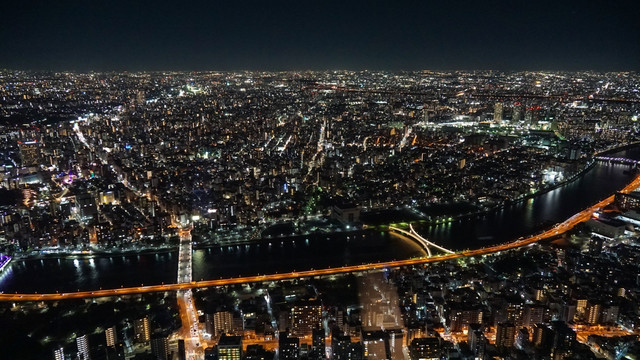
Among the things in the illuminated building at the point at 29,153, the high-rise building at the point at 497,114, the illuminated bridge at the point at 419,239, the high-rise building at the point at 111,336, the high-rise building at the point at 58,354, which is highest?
the high-rise building at the point at 497,114

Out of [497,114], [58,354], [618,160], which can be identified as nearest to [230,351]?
[58,354]

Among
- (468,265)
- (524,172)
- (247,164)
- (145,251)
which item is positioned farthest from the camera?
(247,164)

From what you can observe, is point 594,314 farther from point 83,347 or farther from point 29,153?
point 29,153

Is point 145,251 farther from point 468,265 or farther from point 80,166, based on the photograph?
point 80,166

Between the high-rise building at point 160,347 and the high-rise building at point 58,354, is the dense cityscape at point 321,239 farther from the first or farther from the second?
the high-rise building at point 58,354

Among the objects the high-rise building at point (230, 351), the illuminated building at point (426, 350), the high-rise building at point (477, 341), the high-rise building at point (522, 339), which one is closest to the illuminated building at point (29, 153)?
the high-rise building at point (230, 351)

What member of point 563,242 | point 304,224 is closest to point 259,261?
point 304,224
